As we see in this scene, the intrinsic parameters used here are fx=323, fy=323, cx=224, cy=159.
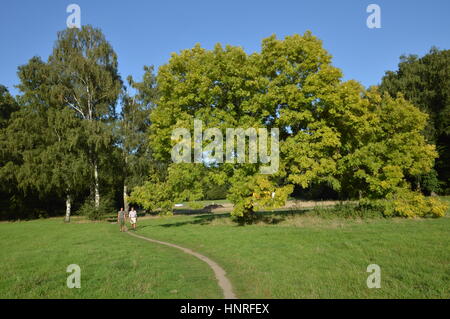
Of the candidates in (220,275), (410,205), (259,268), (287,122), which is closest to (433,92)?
(410,205)

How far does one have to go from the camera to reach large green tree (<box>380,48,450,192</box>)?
4416cm

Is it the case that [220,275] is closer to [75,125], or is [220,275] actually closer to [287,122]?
[287,122]

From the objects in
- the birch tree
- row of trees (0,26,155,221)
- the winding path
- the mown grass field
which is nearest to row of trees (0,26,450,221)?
row of trees (0,26,155,221)

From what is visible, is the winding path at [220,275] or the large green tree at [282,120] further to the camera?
the large green tree at [282,120]

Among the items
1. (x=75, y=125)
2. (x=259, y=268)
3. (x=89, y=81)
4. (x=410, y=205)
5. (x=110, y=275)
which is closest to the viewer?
(x=110, y=275)

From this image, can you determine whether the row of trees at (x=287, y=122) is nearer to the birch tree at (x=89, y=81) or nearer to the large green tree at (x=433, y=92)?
the birch tree at (x=89, y=81)

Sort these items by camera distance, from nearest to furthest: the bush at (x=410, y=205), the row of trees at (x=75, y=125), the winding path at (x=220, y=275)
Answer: the winding path at (x=220, y=275)
the bush at (x=410, y=205)
the row of trees at (x=75, y=125)

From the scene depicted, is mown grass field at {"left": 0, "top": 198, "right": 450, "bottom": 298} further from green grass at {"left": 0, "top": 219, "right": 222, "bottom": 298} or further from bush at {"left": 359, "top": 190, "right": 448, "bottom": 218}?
bush at {"left": 359, "top": 190, "right": 448, "bottom": 218}

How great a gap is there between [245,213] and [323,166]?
20.9ft

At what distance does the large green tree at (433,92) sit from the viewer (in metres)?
44.2

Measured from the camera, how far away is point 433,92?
44.7 metres

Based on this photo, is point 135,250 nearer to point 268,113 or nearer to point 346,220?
point 268,113

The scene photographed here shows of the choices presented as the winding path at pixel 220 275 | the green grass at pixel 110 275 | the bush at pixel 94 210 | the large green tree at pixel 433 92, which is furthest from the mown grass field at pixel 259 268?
the large green tree at pixel 433 92
